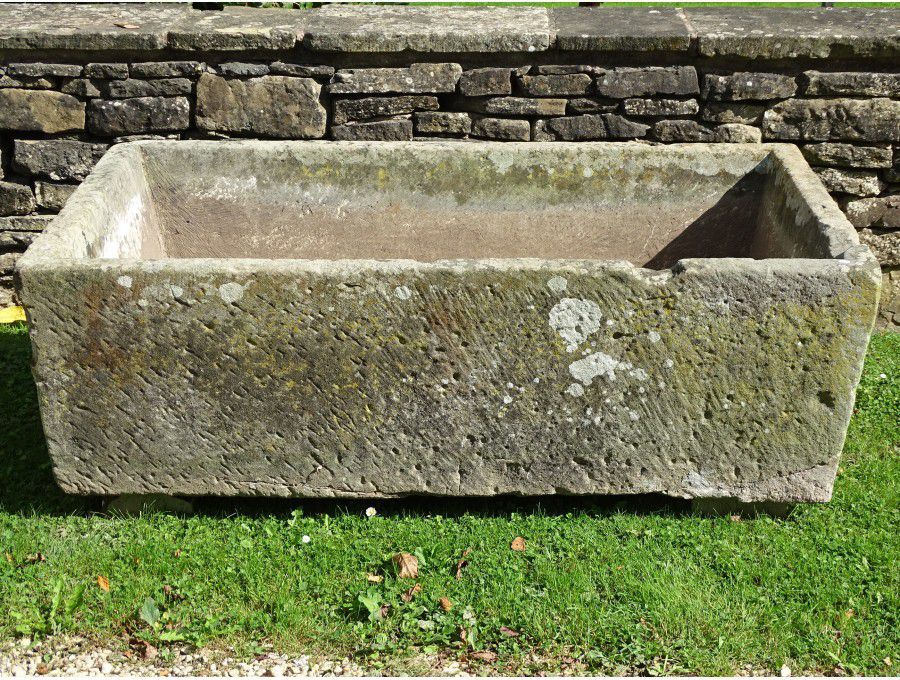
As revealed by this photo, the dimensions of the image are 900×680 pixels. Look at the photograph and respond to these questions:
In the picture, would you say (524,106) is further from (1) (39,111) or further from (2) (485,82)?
(1) (39,111)

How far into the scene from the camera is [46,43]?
399 centimetres

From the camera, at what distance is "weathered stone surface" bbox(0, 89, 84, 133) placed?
4.11 metres

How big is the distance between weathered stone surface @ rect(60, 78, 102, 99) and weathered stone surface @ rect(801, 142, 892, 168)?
11.0 ft

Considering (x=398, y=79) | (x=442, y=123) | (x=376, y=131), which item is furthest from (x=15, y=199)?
(x=442, y=123)

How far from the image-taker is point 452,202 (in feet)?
12.3

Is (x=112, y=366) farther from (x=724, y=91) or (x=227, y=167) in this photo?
(x=724, y=91)

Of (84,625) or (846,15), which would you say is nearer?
(84,625)

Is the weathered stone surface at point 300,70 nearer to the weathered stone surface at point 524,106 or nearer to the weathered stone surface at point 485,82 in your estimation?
the weathered stone surface at point 485,82

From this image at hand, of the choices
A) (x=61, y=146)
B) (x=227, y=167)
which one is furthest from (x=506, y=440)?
(x=61, y=146)

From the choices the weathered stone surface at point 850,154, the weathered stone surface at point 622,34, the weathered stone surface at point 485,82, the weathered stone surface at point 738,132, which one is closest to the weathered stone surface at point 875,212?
the weathered stone surface at point 850,154

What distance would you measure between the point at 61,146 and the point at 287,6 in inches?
63.9

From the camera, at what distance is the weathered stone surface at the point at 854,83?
13.1 ft

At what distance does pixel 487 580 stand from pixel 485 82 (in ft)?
7.60

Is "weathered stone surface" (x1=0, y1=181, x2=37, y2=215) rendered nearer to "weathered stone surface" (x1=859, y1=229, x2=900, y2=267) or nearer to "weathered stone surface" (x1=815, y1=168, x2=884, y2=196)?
"weathered stone surface" (x1=815, y1=168, x2=884, y2=196)
